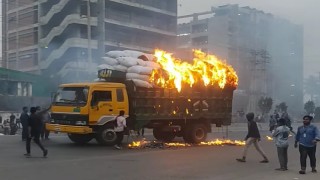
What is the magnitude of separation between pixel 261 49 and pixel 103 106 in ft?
42.7

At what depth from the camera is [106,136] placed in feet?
50.1

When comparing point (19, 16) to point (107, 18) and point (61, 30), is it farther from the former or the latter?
point (107, 18)

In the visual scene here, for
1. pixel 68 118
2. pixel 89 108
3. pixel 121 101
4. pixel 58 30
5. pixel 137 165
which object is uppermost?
pixel 58 30

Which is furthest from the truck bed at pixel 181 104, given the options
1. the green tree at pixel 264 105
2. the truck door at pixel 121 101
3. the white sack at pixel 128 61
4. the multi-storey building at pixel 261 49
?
the green tree at pixel 264 105

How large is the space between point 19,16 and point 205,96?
31152 millimetres

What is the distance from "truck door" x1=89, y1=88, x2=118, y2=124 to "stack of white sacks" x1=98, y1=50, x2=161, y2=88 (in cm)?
97

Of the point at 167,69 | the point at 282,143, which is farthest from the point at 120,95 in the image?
the point at 282,143

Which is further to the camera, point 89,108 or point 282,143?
point 89,108

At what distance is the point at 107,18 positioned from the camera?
47.9m

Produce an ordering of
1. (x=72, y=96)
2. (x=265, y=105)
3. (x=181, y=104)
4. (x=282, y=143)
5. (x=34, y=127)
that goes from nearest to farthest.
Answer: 1. (x=282, y=143)
2. (x=34, y=127)
3. (x=72, y=96)
4. (x=181, y=104)
5. (x=265, y=105)

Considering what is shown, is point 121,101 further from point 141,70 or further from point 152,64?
point 152,64

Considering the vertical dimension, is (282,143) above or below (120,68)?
below

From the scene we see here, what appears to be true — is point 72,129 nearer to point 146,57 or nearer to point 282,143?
point 146,57

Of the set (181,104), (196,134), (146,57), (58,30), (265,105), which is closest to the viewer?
(146,57)
